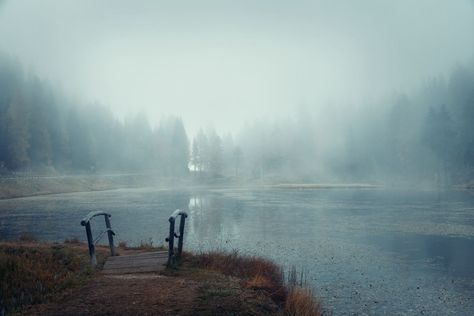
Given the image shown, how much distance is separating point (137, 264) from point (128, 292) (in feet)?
12.1

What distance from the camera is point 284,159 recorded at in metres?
117

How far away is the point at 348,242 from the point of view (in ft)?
70.0

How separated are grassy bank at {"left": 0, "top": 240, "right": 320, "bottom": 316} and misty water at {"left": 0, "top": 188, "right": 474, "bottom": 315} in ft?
7.96

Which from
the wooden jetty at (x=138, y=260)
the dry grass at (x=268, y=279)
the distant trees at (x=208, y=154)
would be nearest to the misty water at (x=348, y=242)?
the dry grass at (x=268, y=279)

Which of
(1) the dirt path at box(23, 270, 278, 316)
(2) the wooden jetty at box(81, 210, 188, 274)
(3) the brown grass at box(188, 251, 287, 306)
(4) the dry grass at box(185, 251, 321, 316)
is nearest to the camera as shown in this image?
(1) the dirt path at box(23, 270, 278, 316)

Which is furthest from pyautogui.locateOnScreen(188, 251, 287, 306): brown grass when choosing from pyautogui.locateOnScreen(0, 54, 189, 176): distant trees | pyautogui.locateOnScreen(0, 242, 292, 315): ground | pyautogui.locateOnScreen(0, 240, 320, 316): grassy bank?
pyautogui.locateOnScreen(0, 54, 189, 176): distant trees

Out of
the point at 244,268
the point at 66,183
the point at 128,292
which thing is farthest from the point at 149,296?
the point at 66,183

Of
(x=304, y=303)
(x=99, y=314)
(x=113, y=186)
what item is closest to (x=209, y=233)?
(x=304, y=303)

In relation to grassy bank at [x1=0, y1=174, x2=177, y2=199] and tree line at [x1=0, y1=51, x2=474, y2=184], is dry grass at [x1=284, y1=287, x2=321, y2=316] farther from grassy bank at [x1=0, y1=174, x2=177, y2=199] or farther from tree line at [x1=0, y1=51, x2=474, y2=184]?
tree line at [x1=0, y1=51, x2=474, y2=184]

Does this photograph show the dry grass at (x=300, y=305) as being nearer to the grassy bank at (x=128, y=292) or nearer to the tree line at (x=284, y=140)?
the grassy bank at (x=128, y=292)

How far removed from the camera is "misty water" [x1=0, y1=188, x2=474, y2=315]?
12211 millimetres

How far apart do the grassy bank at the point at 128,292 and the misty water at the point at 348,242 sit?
2425 mm

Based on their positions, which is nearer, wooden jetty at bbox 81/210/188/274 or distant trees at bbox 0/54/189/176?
wooden jetty at bbox 81/210/188/274

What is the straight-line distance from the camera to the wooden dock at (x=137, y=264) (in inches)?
468
